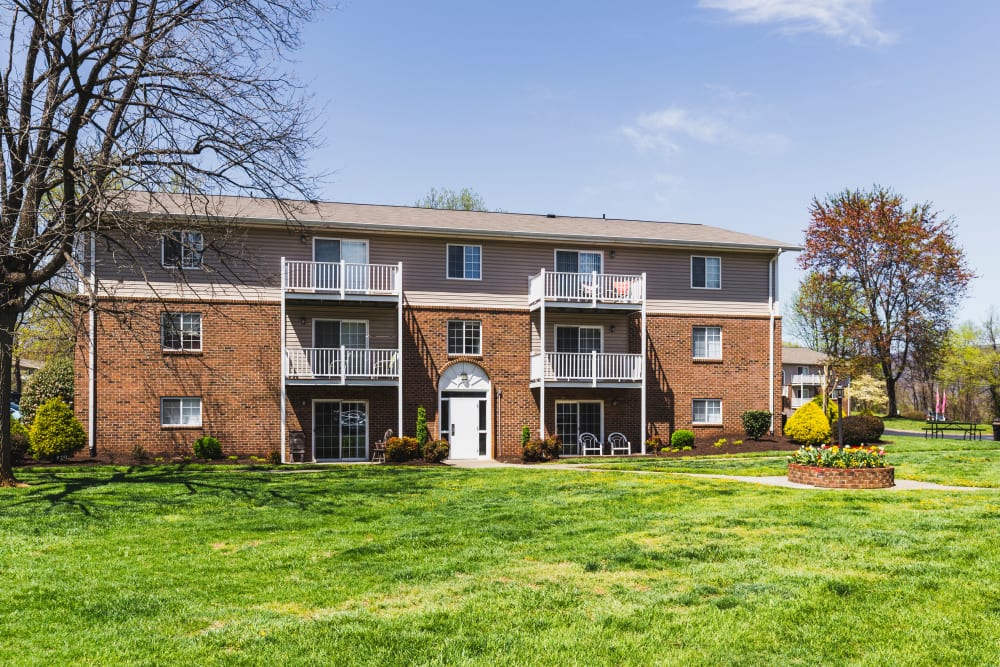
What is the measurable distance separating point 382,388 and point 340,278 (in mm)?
3537

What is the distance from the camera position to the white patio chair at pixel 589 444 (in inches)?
971

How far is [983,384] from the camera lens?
149ft

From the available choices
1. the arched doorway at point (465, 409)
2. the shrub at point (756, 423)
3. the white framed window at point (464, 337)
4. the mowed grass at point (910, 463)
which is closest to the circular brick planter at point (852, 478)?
the mowed grass at point (910, 463)

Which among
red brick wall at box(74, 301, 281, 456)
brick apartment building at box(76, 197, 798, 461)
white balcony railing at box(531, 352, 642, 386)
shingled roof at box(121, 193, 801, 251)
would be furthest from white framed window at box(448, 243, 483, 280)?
red brick wall at box(74, 301, 281, 456)

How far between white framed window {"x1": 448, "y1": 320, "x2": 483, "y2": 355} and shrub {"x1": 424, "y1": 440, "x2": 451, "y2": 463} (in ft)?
10.9

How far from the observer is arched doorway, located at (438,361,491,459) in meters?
23.9

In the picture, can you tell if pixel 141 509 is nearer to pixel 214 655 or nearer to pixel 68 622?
pixel 68 622

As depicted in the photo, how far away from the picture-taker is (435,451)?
21.7 metres

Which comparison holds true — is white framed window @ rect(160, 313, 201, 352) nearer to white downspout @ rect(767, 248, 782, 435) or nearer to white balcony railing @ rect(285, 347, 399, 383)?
white balcony railing @ rect(285, 347, 399, 383)

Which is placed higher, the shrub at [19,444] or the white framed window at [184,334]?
the white framed window at [184,334]

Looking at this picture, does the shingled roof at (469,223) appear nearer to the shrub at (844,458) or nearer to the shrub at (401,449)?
the shrub at (401,449)

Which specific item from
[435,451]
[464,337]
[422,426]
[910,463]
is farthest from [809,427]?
[422,426]

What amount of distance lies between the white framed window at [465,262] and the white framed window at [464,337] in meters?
1.44

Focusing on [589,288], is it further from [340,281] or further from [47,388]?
[47,388]
